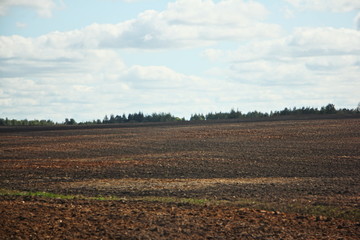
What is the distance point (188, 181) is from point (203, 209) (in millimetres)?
7960

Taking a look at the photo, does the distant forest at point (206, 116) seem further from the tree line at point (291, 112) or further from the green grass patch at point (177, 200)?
the green grass patch at point (177, 200)

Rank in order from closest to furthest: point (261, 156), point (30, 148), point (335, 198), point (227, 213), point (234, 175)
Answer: point (227, 213), point (335, 198), point (234, 175), point (261, 156), point (30, 148)

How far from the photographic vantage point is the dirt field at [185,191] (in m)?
15.2

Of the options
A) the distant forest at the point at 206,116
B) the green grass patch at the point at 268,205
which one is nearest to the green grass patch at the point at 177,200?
the green grass patch at the point at 268,205

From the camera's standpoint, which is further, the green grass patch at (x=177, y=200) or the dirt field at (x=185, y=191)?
the green grass patch at (x=177, y=200)

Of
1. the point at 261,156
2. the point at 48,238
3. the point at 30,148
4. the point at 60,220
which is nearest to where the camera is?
the point at 48,238

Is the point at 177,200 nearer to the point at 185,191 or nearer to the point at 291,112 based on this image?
the point at 185,191

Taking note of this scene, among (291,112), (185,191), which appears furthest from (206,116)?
(185,191)

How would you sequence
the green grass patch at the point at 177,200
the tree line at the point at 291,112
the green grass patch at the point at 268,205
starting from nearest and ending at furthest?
1. the green grass patch at the point at 268,205
2. the green grass patch at the point at 177,200
3. the tree line at the point at 291,112

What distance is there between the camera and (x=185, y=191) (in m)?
22.4

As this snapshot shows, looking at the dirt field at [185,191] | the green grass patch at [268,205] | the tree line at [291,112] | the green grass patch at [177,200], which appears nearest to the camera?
the dirt field at [185,191]

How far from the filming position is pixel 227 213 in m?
17.2


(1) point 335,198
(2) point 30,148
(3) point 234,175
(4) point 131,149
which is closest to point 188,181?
(3) point 234,175

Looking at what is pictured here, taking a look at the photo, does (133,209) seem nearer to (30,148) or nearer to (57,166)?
(57,166)
